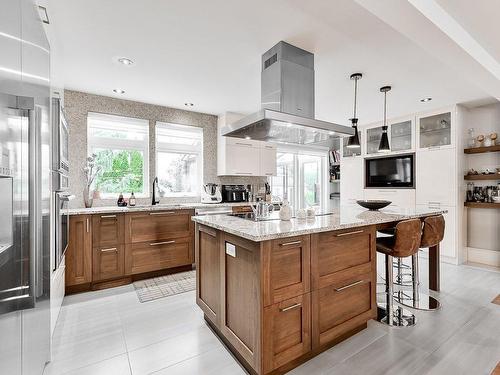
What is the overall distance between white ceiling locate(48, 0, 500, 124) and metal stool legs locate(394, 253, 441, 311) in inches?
78.4

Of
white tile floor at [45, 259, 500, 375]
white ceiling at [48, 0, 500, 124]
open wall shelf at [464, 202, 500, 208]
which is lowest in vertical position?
white tile floor at [45, 259, 500, 375]

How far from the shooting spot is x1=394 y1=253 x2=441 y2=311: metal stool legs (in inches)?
100

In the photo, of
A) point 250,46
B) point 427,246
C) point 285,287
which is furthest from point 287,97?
point 427,246

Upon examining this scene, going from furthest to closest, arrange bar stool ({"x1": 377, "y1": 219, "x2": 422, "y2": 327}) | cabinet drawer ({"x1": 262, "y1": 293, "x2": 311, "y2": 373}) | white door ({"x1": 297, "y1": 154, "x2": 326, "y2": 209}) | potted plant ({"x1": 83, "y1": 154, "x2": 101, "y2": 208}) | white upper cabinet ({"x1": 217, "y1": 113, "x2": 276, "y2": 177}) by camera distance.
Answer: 1. white door ({"x1": 297, "y1": 154, "x2": 326, "y2": 209})
2. white upper cabinet ({"x1": 217, "y1": 113, "x2": 276, "y2": 177})
3. potted plant ({"x1": 83, "y1": 154, "x2": 101, "y2": 208})
4. bar stool ({"x1": 377, "y1": 219, "x2": 422, "y2": 327})
5. cabinet drawer ({"x1": 262, "y1": 293, "x2": 311, "y2": 373})

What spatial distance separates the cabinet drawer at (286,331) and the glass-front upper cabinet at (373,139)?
13.6 feet

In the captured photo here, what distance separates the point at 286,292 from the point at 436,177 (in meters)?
3.84

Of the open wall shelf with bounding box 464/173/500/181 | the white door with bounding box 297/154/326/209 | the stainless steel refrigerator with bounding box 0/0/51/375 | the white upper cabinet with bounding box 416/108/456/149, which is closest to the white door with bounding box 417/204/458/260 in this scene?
the open wall shelf with bounding box 464/173/500/181

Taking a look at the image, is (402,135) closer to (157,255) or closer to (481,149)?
(481,149)

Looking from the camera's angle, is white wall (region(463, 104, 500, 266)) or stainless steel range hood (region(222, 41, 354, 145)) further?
white wall (region(463, 104, 500, 266))

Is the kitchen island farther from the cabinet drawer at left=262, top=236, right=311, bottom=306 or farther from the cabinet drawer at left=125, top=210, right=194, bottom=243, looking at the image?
the cabinet drawer at left=125, top=210, right=194, bottom=243

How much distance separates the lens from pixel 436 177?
4.14 metres

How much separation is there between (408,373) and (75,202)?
395 cm

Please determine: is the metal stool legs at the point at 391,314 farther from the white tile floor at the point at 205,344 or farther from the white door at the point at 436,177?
the white door at the point at 436,177

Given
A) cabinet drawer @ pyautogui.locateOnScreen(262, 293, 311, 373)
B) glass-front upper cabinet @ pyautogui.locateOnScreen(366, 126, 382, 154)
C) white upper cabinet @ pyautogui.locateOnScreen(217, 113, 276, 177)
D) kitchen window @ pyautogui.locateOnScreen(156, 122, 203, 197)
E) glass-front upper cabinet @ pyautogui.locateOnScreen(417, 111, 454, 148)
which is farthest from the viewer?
glass-front upper cabinet @ pyautogui.locateOnScreen(366, 126, 382, 154)
